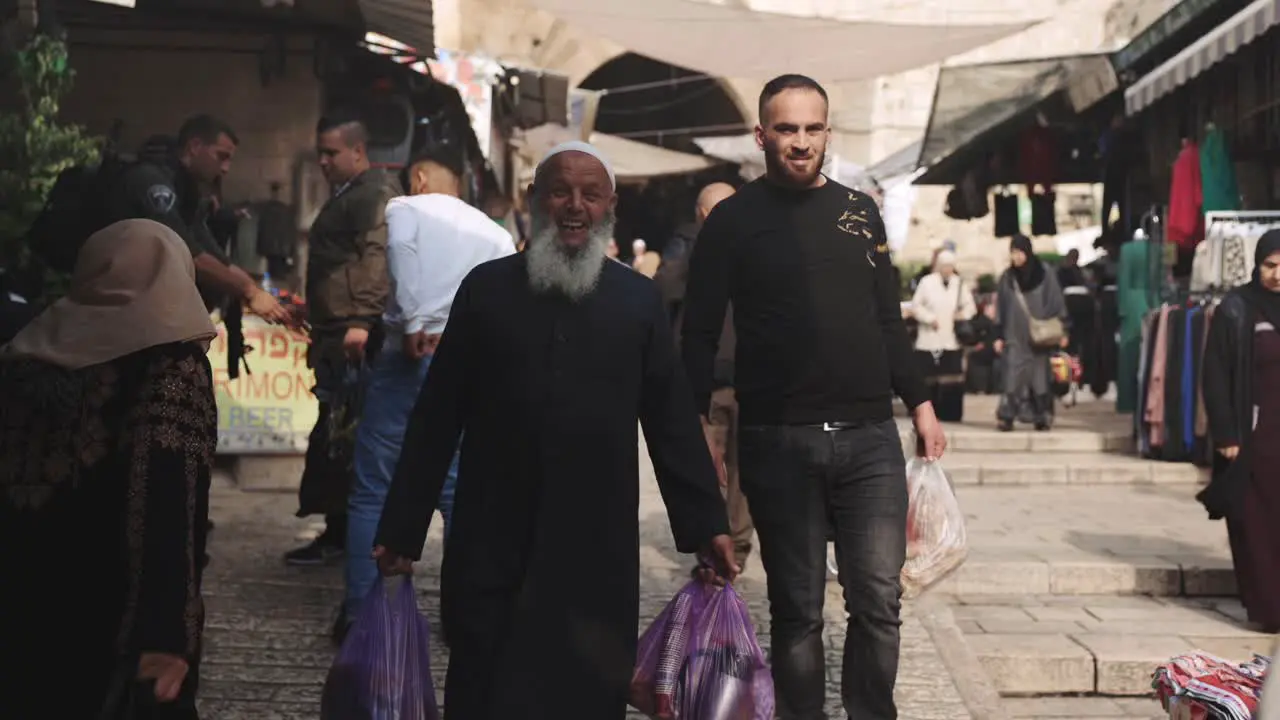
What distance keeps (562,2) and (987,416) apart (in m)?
7.40

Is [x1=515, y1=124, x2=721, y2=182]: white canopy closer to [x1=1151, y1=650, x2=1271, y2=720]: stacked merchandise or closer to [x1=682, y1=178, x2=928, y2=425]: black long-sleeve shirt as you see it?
[x1=682, y1=178, x2=928, y2=425]: black long-sleeve shirt

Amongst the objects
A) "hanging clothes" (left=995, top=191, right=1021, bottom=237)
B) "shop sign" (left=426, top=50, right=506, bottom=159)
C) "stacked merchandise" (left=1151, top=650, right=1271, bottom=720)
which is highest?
"shop sign" (left=426, top=50, right=506, bottom=159)

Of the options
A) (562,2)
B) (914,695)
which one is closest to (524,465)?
(914,695)

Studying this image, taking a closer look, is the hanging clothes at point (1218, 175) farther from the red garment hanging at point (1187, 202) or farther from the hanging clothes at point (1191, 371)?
the hanging clothes at point (1191, 371)

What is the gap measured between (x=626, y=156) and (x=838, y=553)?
19.2m

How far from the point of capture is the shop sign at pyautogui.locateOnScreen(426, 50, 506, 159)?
13.4 m

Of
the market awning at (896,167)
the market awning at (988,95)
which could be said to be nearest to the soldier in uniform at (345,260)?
the market awning at (988,95)

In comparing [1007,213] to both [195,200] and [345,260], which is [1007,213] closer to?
[345,260]

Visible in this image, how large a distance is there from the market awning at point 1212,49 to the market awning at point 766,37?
44.2 inches

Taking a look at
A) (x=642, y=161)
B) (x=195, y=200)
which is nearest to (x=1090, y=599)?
(x=195, y=200)

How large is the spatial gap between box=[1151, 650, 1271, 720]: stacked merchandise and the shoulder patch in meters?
3.59

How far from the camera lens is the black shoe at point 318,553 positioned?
6914 mm

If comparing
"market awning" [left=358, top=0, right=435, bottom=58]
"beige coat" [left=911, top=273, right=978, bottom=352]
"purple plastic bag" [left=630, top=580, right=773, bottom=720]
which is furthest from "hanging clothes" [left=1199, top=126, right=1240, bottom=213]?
"purple plastic bag" [left=630, top=580, right=773, bottom=720]

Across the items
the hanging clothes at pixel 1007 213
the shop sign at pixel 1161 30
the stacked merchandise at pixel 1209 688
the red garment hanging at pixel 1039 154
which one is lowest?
the stacked merchandise at pixel 1209 688
